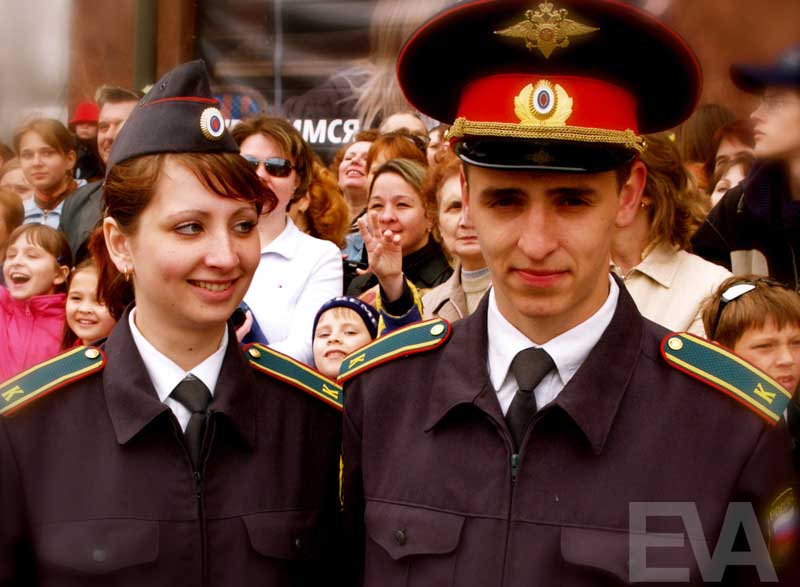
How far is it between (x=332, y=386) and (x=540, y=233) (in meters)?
0.92

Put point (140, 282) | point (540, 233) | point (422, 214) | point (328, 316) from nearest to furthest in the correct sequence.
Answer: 1. point (540, 233)
2. point (140, 282)
3. point (328, 316)
4. point (422, 214)

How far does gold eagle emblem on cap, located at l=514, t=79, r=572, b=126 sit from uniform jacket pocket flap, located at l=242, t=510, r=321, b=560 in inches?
46.4

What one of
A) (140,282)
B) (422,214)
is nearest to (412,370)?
(140,282)

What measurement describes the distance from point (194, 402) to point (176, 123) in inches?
28.4

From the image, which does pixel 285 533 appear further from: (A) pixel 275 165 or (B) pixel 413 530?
(A) pixel 275 165

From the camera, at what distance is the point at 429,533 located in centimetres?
243

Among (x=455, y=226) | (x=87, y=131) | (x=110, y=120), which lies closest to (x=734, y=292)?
(x=455, y=226)

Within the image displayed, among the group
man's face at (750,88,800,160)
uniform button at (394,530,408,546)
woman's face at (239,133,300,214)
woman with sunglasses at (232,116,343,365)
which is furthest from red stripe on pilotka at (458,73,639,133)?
woman's face at (239,133,300,214)

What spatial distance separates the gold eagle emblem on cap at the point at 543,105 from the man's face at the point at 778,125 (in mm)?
527

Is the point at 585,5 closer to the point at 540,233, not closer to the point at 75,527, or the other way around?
the point at 540,233

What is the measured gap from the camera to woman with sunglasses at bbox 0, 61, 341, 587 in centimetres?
257

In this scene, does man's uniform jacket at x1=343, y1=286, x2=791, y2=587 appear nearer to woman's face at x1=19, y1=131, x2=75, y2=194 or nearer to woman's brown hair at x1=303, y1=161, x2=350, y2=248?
woman's brown hair at x1=303, y1=161, x2=350, y2=248

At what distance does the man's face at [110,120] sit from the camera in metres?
A: 6.51

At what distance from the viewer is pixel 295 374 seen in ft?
9.69
